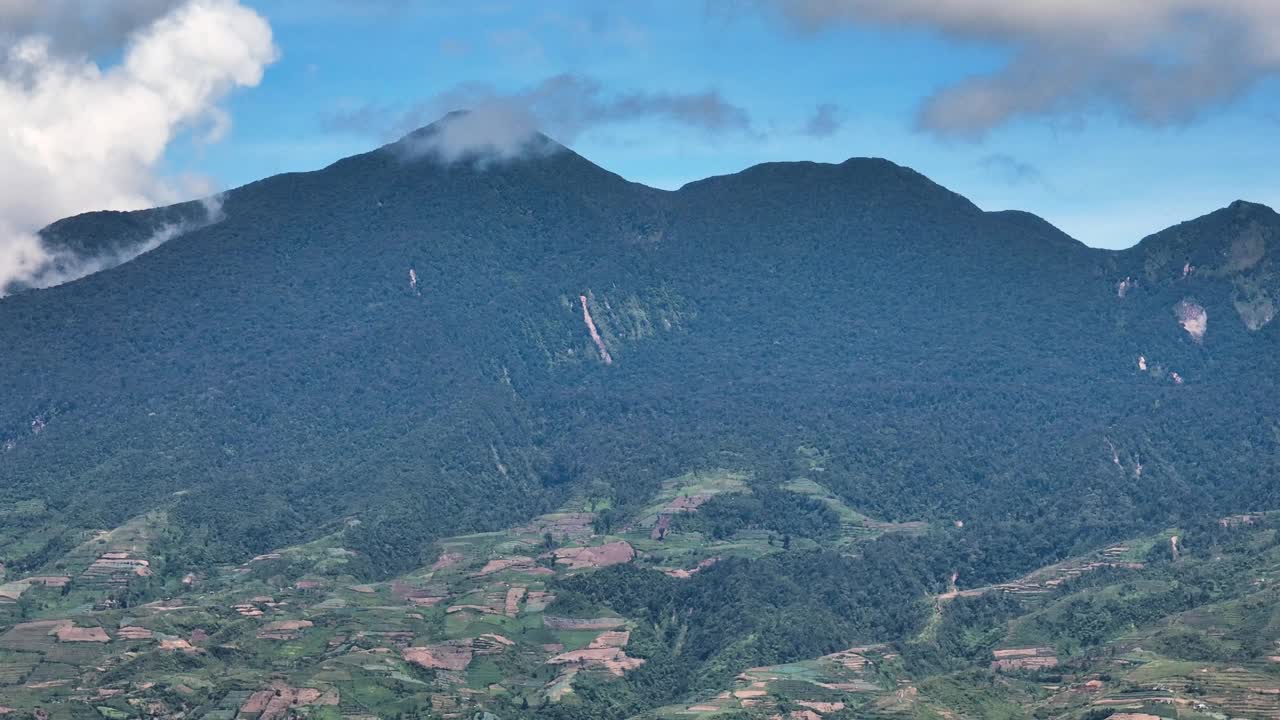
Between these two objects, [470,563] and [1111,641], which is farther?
[470,563]

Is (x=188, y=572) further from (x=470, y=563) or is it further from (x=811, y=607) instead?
(x=811, y=607)

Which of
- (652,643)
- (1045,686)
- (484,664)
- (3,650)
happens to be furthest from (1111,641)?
(3,650)

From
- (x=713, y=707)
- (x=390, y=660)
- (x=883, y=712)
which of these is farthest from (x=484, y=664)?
(x=883, y=712)

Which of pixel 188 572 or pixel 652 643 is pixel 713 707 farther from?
pixel 188 572

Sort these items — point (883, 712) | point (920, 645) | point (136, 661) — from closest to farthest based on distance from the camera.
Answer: point (883, 712) → point (136, 661) → point (920, 645)

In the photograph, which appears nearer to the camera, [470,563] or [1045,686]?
[1045,686]

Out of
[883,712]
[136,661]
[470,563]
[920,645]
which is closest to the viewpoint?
[883,712]

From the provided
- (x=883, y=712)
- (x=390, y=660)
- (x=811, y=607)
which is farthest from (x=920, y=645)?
(x=390, y=660)

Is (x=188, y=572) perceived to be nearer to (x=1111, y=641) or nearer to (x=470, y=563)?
(x=470, y=563)

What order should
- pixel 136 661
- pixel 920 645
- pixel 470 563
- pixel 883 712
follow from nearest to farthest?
pixel 883 712
pixel 136 661
pixel 920 645
pixel 470 563
